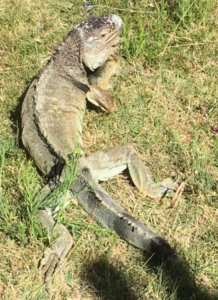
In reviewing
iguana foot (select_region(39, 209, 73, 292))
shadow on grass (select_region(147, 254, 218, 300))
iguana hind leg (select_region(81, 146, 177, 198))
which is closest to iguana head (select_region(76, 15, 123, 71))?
iguana hind leg (select_region(81, 146, 177, 198))

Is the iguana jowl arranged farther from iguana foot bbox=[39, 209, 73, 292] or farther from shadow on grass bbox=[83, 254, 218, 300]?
shadow on grass bbox=[83, 254, 218, 300]

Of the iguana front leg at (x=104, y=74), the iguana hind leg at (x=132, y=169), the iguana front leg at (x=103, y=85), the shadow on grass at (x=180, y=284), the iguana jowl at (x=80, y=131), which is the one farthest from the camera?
the iguana front leg at (x=104, y=74)

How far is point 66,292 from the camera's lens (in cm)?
359

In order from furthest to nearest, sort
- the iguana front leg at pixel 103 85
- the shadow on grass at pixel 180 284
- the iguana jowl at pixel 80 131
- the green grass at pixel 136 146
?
the iguana front leg at pixel 103 85, the iguana jowl at pixel 80 131, the green grass at pixel 136 146, the shadow on grass at pixel 180 284

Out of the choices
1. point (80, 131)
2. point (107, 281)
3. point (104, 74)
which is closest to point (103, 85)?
point (104, 74)

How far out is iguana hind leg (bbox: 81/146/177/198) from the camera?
4238 mm

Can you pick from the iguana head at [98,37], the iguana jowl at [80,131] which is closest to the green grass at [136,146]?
the iguana jowl at [80,131]

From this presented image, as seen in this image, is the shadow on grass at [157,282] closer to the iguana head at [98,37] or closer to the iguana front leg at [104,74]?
the iguana front leg at [104,74]

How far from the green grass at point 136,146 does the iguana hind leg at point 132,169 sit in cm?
10

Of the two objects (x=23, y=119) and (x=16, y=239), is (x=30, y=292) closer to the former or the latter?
(x=16, y=239)

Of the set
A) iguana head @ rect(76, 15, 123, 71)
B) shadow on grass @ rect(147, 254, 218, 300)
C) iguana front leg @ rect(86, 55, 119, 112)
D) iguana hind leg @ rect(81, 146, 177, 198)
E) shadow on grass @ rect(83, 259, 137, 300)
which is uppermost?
iguana head @ rect(76, 15, 123, 71)

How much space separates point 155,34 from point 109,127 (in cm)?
135

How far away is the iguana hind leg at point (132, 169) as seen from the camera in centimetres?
424

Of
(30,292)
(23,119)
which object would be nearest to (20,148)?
(23,119)
